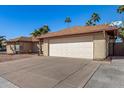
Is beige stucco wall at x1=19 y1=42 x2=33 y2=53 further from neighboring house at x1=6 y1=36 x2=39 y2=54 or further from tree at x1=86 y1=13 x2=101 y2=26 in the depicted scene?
tree at x1=86 y1=13 x2=101 y2=26

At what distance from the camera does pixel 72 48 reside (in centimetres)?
1559

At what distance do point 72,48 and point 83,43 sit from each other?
1617mm

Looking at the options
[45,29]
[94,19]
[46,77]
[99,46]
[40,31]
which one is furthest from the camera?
[94,19]

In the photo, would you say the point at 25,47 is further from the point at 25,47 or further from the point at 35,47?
the point at 35,47

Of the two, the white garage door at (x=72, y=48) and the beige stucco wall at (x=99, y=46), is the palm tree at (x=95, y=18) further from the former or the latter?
the beige stucco wall at (x=99, y=46)

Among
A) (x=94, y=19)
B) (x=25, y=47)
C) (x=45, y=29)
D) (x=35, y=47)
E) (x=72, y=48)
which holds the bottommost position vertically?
(x=35, y=47)

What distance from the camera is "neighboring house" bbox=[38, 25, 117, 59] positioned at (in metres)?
13.2

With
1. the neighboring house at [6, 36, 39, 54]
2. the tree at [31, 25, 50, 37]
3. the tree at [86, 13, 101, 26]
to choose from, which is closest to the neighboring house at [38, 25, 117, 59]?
the neighboring house at [6, 36, 39, 54]

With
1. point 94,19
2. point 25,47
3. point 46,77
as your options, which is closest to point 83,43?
point 46,77

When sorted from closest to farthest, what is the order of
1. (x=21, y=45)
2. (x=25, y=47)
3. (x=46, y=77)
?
(x=46, y=77), (x=21, y=45), (x=25, y=47)

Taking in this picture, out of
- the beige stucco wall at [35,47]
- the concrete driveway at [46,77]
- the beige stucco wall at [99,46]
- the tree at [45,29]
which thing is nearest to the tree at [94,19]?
the tree at [45,29]
